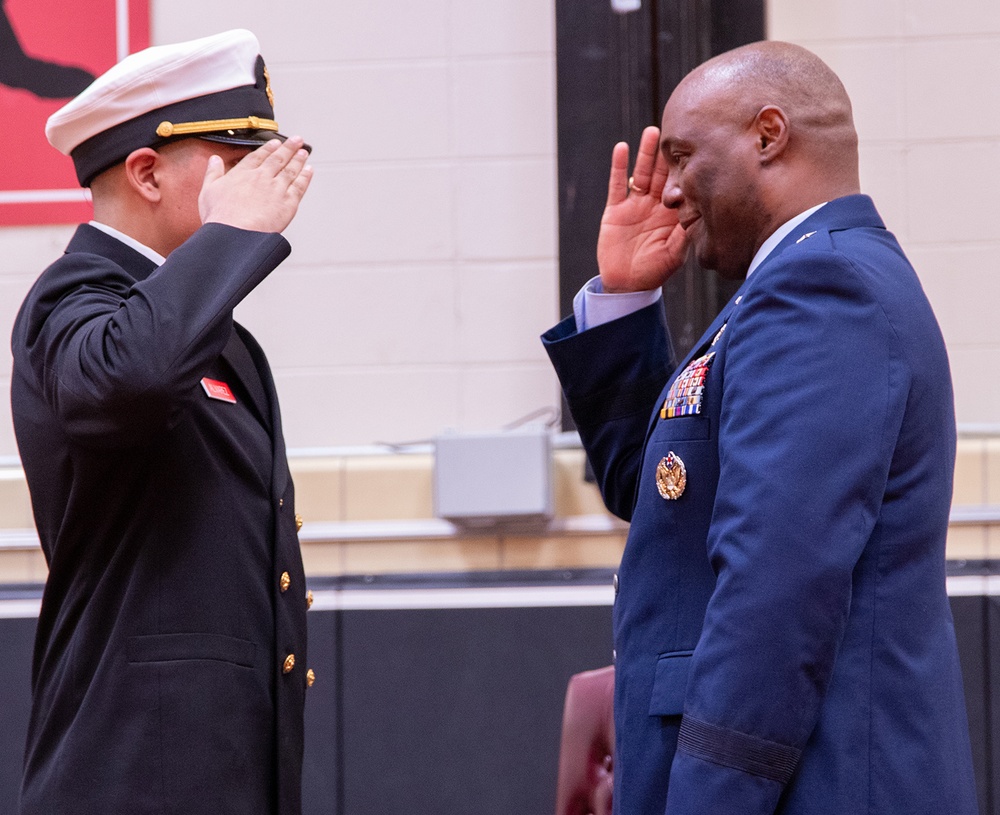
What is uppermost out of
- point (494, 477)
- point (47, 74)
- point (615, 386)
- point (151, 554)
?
point (47, 74)

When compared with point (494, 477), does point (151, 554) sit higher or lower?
higher

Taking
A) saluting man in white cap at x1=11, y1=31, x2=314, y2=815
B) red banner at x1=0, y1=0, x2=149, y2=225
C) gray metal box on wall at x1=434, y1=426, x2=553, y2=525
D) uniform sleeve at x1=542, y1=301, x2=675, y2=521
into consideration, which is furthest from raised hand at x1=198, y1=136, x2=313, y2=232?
red banner at x1=0, y1=0, x2=149, y2=225

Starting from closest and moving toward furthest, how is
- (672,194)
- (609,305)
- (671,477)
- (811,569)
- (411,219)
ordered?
1. (811,569)
2. (671,477)
3. (672,194)
4. (609,305)
5. (411,219)

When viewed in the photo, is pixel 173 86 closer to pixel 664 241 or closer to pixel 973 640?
pixel 664 241

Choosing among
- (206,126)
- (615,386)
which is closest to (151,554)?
(206,126)

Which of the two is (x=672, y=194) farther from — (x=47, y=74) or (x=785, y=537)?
(x=47, y=74)

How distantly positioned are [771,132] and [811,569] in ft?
1.62

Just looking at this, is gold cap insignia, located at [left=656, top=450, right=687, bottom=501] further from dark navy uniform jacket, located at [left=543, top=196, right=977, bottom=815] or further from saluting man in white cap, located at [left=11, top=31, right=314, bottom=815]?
saluting man in white cap, located at [left=11, top=31, right=314, bottom=815]

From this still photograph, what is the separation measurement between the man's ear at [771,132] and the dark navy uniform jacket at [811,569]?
0.12 meters

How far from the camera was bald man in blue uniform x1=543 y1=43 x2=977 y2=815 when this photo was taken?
1050 mm

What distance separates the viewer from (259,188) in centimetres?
142

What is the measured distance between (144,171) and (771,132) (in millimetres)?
750

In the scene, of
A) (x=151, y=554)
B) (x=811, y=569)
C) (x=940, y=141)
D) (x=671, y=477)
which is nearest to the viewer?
(x=811, y=569)

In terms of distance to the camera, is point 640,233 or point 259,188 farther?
point 640,233
